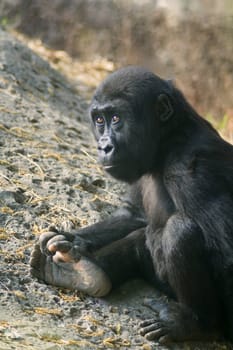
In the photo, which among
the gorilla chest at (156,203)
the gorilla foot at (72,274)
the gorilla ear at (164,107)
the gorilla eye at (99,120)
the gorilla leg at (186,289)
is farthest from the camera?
the gorilla eye at (99,120)

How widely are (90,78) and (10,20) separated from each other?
6.84 feet

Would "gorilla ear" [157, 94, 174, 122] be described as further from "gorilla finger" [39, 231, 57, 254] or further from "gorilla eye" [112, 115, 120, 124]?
"gorilla finger" [39, 231, 57, 254]

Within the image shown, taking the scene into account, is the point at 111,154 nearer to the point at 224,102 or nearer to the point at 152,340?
the point at 152,340

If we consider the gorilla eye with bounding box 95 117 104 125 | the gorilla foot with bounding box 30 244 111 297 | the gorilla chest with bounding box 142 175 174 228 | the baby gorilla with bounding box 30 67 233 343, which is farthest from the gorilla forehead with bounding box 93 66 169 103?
the gorilla foot with bounding box 30 244 111 297

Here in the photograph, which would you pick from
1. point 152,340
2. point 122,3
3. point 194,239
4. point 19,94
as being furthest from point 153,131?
point 122,3

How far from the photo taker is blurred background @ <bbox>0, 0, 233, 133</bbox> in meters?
12.0

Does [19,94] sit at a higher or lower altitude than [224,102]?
higher

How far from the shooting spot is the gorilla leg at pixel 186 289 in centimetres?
498

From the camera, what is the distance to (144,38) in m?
12.6

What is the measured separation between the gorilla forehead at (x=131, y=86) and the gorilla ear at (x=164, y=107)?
9 cm

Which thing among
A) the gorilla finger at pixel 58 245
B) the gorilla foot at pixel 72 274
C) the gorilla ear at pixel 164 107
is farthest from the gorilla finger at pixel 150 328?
the gorilla ear at pixel 164 107

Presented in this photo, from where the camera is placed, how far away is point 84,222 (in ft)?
20.2

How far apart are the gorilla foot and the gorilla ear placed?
1.14 meters

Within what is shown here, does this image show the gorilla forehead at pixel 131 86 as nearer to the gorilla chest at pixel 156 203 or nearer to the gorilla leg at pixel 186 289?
the gorilla chest at pixel 156 203
